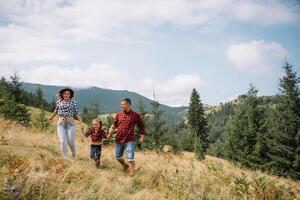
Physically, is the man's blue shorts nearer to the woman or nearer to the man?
the man

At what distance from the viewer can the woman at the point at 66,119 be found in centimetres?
944

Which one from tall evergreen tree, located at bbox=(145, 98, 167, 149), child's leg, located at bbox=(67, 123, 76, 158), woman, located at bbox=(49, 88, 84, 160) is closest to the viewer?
woman, located at bbox=(49, 88, 84, 160)

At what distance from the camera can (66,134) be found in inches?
380

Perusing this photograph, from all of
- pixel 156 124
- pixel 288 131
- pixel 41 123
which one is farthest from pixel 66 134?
pixel 156 124

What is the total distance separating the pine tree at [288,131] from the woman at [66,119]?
2218 centimetres

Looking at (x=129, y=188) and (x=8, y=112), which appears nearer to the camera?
(x=129, y=188)

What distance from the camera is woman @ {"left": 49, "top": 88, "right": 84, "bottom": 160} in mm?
9439

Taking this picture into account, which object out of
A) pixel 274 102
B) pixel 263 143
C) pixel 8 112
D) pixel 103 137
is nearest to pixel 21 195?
pixel 103 137

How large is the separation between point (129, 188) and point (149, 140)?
1184 inches

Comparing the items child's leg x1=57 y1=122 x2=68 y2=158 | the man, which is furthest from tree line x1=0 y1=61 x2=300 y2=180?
child's leg x1=57 y1=122 x2=68 y2=158

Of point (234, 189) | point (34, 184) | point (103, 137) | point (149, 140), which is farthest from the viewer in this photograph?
point (149, 140)

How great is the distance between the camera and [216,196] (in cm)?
643

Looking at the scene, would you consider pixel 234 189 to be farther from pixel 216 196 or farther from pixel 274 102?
pixel 274 102

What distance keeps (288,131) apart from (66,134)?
2372cm
